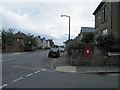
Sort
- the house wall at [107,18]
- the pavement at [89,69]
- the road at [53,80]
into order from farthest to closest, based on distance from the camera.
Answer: the house wall at [107,18] < the pavement at [89,69] < the road at [53,80]

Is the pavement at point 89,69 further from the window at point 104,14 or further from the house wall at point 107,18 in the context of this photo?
the window at point 104,14

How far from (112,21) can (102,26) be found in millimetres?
4962

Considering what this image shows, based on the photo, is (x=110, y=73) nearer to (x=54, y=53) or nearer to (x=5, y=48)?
(x=54, y=53)

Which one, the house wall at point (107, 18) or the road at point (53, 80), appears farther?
the house wall at point (107, 18)

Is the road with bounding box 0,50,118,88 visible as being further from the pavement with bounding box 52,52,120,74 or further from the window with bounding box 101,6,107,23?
the window with bounding box 101,6,107,23

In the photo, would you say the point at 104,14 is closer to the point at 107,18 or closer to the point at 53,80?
the point at 107,18

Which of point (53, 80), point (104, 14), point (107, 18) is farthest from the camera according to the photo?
point (104, 14)

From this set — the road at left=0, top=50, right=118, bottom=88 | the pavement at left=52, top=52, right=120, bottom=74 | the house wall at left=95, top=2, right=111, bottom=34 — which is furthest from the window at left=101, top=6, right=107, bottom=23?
the road at left=0, top=50, right=118, bottom=88

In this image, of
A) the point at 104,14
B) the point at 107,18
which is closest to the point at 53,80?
the point at 107,18

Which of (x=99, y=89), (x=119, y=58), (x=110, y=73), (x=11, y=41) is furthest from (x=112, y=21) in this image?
(x=11, y=41)

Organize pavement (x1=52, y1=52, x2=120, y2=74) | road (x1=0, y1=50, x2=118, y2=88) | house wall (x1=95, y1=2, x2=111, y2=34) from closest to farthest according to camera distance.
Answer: road (x1=0, y1=50, x2=118, y2=88)
pavement (x1=52, y1=52, x2=120, y2=74)
house wall (x1=95, y1=2, x2=111, y2=34)

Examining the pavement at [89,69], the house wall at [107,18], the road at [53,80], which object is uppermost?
the house wall at [107,18]

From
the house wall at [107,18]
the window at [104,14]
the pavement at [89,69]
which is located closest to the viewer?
the pavement at [89,69]

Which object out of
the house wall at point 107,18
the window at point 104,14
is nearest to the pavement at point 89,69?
the house wall at point 107,18
